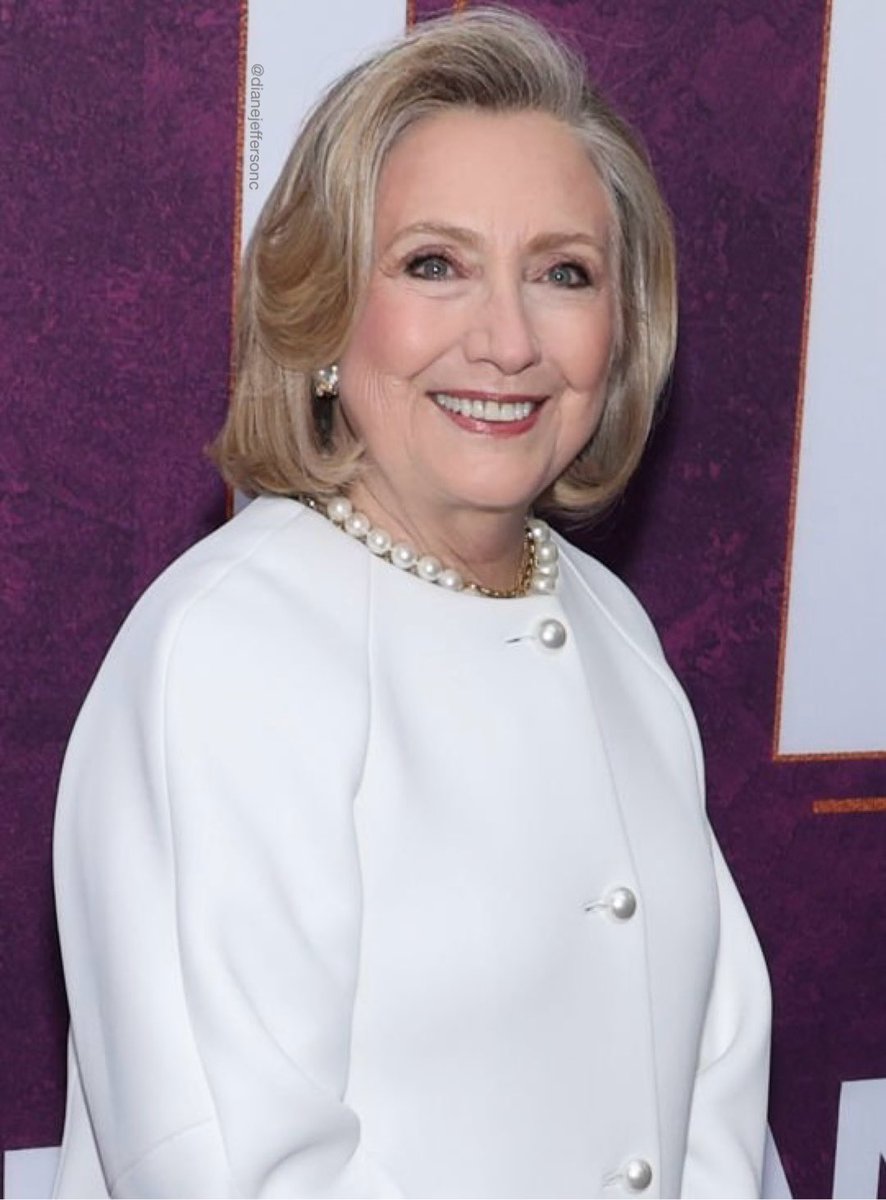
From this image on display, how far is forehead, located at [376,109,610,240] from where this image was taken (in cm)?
152

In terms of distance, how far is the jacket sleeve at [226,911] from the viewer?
4.47 ft

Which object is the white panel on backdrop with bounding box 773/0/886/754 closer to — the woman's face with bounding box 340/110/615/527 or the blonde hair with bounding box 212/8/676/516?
the blonde hair with bounding box 212/8/676/516

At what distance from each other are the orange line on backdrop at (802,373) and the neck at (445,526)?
0.81 m

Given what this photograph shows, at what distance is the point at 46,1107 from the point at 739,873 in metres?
0.84

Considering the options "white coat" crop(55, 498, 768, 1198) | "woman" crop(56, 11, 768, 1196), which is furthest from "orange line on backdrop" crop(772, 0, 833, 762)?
"white coat" crop(55, 498, 768, 1198)

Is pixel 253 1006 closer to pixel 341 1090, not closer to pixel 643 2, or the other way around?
pixel 341 1090

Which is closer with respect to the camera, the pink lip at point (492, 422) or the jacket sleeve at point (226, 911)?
the jacket sleeve at point (226, 911)

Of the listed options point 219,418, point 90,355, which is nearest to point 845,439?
point 219,418

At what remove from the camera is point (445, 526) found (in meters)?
1.60

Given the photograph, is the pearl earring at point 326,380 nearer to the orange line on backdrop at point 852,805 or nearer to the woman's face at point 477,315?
the woman's face at point 477,315

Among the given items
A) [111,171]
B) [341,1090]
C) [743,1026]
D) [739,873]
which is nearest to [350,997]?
[341,1090]

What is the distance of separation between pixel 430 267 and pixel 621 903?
0.49m

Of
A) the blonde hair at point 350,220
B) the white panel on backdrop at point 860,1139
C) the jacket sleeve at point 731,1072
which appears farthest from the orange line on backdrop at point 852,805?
the blonde hair at point 350,220

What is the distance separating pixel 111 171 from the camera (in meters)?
2.04
